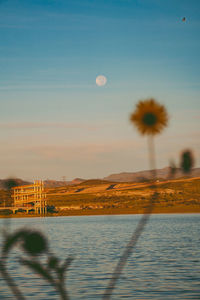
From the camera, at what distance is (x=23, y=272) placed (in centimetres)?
2566

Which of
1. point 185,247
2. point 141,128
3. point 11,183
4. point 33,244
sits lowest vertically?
point 185,247

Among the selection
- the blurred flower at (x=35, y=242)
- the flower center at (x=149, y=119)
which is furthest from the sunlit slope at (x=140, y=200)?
the blurred flower at (x=35, y=242)

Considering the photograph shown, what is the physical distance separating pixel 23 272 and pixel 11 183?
864 inches

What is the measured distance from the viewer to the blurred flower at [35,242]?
4.27m

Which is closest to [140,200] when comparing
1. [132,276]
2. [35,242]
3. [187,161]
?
[132,276]

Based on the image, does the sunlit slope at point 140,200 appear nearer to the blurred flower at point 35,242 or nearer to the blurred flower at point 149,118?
the blurred flower at point 149,118

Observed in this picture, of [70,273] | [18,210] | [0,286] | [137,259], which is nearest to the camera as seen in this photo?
[0,286]

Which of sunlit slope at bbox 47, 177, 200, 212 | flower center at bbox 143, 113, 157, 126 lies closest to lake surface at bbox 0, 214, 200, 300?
flower center at bbox 143, 113, 157, 126

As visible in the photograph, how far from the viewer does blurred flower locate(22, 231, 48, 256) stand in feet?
14.0

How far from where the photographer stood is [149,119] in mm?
4602

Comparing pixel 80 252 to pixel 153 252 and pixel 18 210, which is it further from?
pixel 18 210

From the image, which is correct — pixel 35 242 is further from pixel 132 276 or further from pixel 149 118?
pixel 132 276

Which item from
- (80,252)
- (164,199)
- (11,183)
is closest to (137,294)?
(11,183)

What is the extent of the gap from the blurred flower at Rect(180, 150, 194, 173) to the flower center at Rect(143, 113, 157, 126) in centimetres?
43
